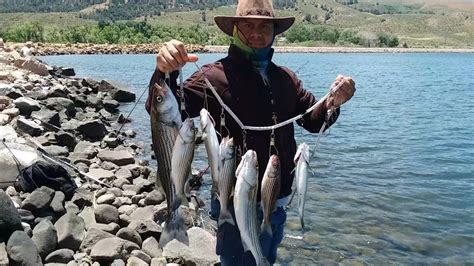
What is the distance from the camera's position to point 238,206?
12.9 ft

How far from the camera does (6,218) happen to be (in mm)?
6188

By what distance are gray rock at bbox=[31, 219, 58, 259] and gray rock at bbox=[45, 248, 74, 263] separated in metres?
0.11

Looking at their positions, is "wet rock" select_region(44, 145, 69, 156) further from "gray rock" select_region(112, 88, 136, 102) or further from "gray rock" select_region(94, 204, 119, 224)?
"gray rock" select_region(112, 88, 136, 102)

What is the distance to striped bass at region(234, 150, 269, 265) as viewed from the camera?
150 inches

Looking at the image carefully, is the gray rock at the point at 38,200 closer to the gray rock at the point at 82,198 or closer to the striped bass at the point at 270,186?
the gray rock at the point at 82,198

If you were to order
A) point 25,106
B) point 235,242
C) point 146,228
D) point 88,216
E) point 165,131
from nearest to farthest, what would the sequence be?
point 165,131
point 235,242
point 146,228
point 88,216
point 25,106

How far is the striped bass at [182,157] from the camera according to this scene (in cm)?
366

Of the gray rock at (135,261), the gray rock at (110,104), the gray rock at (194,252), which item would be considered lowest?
the gray rock at (110,104)

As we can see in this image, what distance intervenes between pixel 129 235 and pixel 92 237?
1.94 ft

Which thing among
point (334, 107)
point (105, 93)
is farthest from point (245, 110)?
point (105, 93)

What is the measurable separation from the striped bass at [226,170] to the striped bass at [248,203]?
0.07 m

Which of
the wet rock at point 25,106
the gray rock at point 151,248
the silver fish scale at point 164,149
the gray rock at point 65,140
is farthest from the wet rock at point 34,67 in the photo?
the silver fish scale at point 164,149

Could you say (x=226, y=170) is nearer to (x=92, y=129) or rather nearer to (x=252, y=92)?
(x=252, y=92)

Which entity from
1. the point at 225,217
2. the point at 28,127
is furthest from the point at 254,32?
the point at 28,127
